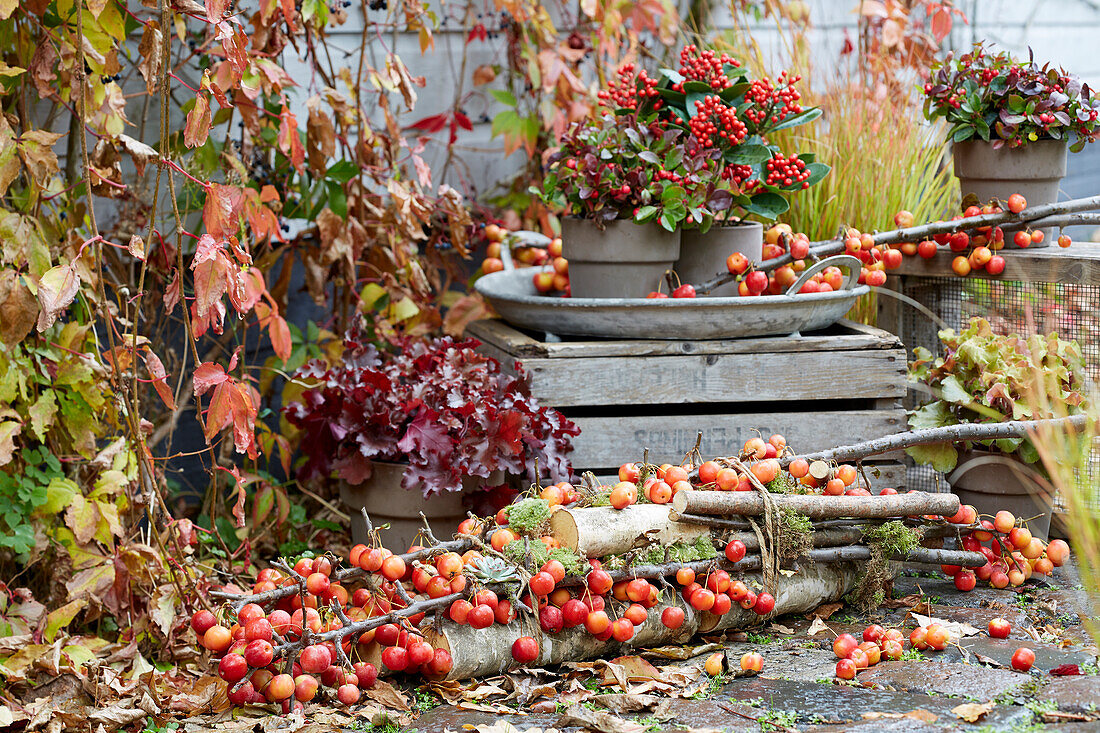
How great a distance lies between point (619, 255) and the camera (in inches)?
101

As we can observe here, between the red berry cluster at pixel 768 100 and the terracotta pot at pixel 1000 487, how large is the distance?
38.0 inches

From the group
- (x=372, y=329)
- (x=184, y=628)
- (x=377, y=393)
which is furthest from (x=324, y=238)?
(x=184, y=628)

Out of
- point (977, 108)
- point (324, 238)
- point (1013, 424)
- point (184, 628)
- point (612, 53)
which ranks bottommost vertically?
point (184, 628)

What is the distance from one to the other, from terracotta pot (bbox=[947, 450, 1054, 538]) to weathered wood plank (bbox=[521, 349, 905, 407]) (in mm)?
256

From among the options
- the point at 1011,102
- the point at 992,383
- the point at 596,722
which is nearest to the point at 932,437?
the point at 992,383

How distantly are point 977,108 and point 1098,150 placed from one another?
355cm

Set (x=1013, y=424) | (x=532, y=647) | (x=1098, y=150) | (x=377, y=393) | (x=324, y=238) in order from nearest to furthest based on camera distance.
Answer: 1. (x=532, y=647)
2. (x=1013, y=424)
3. (x=377, y=393)
4. (x=324, y=238)
5. (x=1098, y=150)

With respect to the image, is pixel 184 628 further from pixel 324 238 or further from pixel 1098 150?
pixel 1098 150

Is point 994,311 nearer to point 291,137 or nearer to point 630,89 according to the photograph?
point 630,89

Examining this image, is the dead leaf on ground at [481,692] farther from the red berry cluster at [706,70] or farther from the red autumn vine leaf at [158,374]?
the red berry cluster at [706,70]

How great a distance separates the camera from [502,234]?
119 inches

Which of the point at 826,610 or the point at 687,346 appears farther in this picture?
the point at 687,346

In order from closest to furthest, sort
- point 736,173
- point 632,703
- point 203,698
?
point 632,703
point 203,698
point 736,173

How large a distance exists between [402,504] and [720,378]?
831 millimetres
